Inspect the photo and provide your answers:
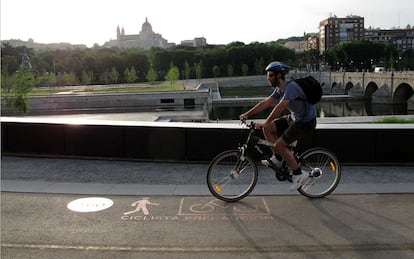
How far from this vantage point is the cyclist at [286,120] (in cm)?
600

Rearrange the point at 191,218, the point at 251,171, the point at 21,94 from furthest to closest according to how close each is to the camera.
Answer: the point at 21,94 < the point at 251,171 < the point at 191,218

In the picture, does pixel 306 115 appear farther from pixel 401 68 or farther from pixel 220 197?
pixel 401 68

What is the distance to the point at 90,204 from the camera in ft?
20.9

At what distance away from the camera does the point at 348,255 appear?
15.0 ft

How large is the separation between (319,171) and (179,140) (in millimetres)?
3310

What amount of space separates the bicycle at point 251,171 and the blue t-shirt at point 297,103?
379 mm

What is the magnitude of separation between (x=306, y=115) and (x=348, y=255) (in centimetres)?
207

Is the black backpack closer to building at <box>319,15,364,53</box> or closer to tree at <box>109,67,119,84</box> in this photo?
tree at <box>109,67,119,84</box>

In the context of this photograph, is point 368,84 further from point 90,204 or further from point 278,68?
point 90,204

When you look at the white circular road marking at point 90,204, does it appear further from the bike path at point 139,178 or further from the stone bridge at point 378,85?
the stone bridge at point 378,85

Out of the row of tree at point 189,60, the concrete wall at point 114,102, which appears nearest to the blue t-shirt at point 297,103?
the concrete wall at point 114,102

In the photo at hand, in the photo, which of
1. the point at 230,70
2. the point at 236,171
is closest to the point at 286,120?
the point at 236,171

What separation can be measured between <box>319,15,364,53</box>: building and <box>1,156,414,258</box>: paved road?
184m

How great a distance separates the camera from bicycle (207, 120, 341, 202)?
630 centimetres
